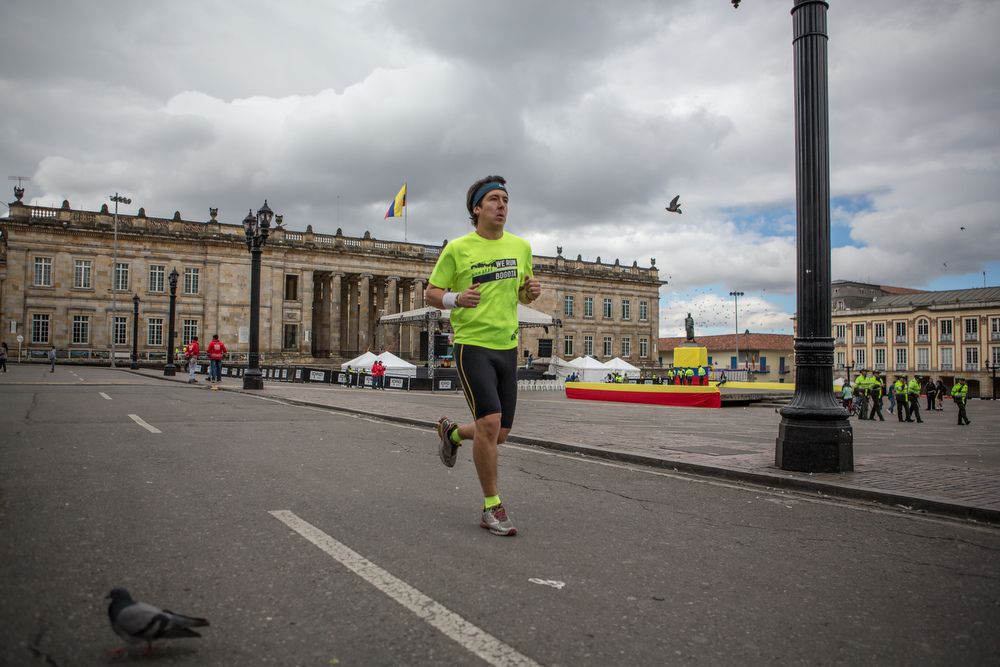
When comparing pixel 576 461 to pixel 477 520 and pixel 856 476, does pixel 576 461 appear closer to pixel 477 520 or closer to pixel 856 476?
pixel 856 476

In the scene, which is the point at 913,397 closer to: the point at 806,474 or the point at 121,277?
the point at 806,474

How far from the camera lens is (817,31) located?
22.8 feet

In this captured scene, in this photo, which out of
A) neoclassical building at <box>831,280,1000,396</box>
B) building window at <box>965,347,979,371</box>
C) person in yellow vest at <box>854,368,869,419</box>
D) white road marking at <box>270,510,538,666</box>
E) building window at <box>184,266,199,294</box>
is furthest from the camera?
building window at <box>965,347,979,371</box>

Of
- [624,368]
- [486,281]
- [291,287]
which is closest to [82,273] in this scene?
[291,287]

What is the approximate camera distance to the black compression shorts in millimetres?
4105

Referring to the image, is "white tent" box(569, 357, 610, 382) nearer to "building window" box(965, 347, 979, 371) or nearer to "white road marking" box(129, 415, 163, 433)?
"white road marking" box(129, 415, 163, 433)

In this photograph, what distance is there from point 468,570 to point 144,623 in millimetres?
1499

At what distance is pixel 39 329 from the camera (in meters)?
50.9

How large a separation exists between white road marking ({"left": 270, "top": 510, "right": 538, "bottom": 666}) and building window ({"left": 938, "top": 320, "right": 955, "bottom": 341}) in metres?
87.3

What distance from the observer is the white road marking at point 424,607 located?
239 centimetres

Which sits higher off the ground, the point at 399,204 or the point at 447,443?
the point at 399,204

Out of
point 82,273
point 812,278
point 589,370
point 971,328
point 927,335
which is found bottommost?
point 589,370

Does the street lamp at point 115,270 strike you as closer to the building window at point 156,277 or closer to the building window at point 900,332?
the building window at point 156,277

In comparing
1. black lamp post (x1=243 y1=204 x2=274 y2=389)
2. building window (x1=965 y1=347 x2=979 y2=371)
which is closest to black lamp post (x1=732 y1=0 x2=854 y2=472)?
black lamp post (x1=243 y1=204 x2=274 y2=389)
